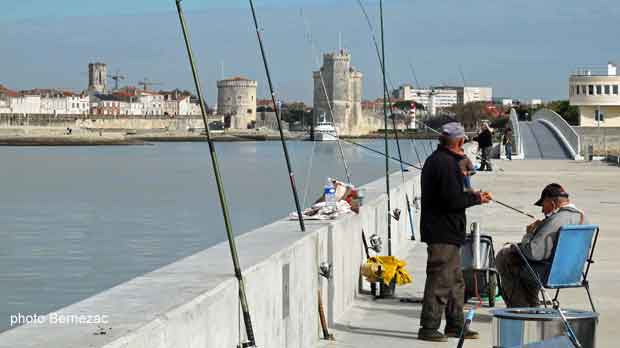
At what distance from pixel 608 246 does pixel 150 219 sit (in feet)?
64.7

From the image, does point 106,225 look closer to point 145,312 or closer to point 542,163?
point 542,163

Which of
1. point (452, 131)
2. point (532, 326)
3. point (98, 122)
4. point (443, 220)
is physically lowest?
point (98, 122)

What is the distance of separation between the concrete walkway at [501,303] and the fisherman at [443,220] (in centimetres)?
23

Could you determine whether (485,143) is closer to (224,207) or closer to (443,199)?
(443,199)

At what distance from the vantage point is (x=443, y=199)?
739cm

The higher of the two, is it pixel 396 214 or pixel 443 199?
pixel 443 199

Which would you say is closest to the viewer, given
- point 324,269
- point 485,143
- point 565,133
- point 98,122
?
point 324,269

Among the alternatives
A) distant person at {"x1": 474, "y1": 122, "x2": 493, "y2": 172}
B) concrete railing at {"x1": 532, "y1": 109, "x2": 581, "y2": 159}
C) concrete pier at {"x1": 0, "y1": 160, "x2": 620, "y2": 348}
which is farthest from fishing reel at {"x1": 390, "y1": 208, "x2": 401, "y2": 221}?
concrete railing at {"x1": 532, "y1": 109, "x2": 581, "y2": 159}

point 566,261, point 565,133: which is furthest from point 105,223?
point 565,133

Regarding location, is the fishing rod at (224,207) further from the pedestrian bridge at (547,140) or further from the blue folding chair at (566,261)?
the pedestrian bridge at (547,140)

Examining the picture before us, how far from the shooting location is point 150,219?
1232 inches

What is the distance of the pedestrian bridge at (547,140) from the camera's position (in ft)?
153

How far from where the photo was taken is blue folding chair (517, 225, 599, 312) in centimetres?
739

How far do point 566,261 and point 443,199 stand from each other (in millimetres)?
879
